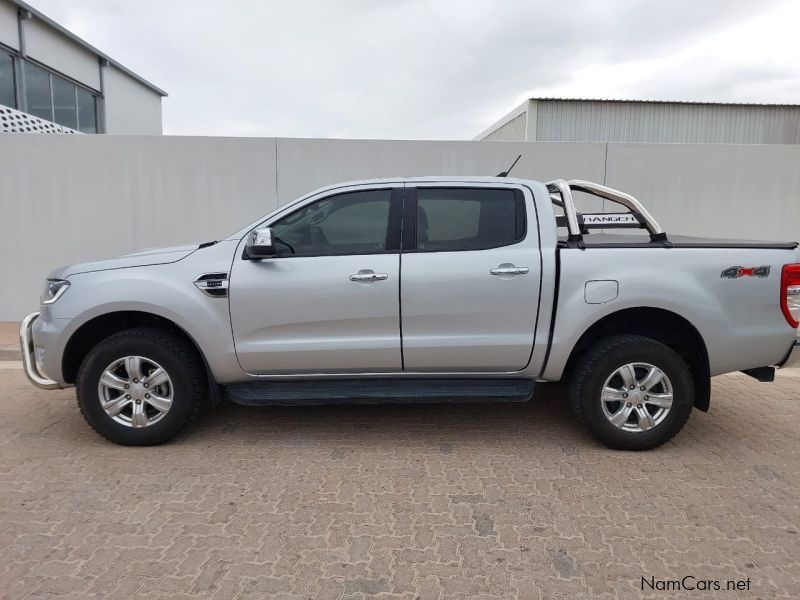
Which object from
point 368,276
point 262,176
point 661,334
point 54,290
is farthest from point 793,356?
point 262,176

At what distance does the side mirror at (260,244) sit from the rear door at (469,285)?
898 millimetres

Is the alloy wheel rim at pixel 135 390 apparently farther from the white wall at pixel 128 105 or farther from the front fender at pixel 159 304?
the white wall at pixel 128 105

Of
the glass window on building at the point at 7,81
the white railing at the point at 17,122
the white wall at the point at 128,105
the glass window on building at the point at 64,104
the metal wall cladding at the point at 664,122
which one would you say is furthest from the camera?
the white wall at the point at 128,105

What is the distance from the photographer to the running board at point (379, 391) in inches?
154

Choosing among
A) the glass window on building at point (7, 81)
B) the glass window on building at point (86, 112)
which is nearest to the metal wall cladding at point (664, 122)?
the glass window on building at point (7, 81)

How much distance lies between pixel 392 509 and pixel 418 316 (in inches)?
49.9

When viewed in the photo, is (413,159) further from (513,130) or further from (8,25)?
(8,25)

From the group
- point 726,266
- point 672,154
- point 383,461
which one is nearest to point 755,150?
point 672,154

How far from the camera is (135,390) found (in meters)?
3.93

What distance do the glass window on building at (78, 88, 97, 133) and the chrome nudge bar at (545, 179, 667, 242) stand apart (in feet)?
64.9

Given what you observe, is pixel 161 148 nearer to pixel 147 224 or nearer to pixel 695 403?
pixel 147 224

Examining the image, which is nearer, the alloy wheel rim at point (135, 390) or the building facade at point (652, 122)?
the alloy wheel rim at point (135, 390)

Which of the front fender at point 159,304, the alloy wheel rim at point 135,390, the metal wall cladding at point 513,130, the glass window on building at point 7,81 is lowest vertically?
the alloy wheel rim at point 135,390

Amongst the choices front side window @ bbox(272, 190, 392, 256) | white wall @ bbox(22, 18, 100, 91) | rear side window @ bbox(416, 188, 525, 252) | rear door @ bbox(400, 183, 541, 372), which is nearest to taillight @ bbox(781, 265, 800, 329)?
rear door @ bbox(400, 183, 541, 372)
